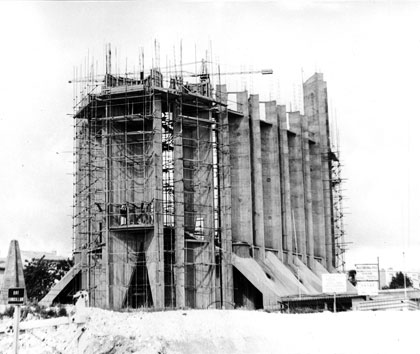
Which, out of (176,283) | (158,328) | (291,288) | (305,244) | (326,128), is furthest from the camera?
(326,128)

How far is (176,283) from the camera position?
4962cm

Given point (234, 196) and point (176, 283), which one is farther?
point (234, 196)

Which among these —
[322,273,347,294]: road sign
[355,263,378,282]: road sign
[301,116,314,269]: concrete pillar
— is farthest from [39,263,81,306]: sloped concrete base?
[355,263,378,282]: road sign

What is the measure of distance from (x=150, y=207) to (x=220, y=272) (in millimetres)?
7514

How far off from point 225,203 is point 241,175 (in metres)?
3.69

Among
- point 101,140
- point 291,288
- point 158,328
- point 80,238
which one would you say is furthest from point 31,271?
point 158,328

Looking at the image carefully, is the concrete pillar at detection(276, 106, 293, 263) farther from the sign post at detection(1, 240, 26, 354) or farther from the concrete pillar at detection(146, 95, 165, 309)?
the sign post at detection(1, 240, 26, 354)

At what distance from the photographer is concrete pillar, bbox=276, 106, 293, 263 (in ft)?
204

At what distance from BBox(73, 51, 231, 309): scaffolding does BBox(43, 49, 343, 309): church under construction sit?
0.08 metres

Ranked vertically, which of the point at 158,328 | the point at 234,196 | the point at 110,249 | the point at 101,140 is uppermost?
the point at 101,140

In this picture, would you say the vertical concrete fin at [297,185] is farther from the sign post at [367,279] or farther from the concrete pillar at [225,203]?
the sign post at [367,279]

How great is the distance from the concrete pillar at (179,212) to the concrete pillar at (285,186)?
14.2 metres

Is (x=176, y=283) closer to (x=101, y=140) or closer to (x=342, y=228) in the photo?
(x=101, y=140)

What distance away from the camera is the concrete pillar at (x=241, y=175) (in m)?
56.1
